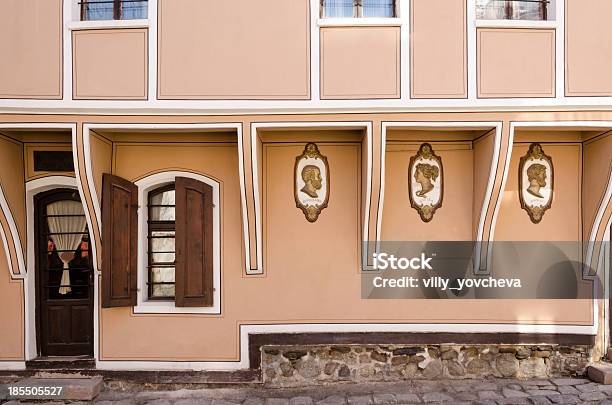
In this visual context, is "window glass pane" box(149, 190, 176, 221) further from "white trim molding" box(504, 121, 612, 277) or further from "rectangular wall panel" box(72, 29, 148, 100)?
"white trim molding" box(504, 121, 612, 277)

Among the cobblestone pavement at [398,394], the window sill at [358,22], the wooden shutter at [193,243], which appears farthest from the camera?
the wooden shutter at [193,243]

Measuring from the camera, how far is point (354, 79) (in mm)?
4340

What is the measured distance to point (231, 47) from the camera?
434cm

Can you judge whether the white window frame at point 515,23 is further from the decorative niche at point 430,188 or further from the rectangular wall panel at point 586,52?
the decorative niche at point 430,188

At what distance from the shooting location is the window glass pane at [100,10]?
15.5 feet

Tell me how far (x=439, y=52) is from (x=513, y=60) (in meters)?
0.91

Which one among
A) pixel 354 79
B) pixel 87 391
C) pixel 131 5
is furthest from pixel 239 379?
pixel 131 5

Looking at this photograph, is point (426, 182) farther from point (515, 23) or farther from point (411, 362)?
point (411, 362)

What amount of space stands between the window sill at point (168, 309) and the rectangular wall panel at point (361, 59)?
11.1 ft

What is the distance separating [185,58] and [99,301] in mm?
3509

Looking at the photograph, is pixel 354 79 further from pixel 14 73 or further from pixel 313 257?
pixel 14 73

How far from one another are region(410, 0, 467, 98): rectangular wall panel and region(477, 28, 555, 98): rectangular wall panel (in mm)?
248

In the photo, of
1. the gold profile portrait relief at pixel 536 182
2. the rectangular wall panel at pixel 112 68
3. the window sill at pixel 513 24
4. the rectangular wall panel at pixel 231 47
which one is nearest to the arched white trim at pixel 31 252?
the rectangular wall panel at pixel 112 68

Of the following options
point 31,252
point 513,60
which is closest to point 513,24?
point 513,60
